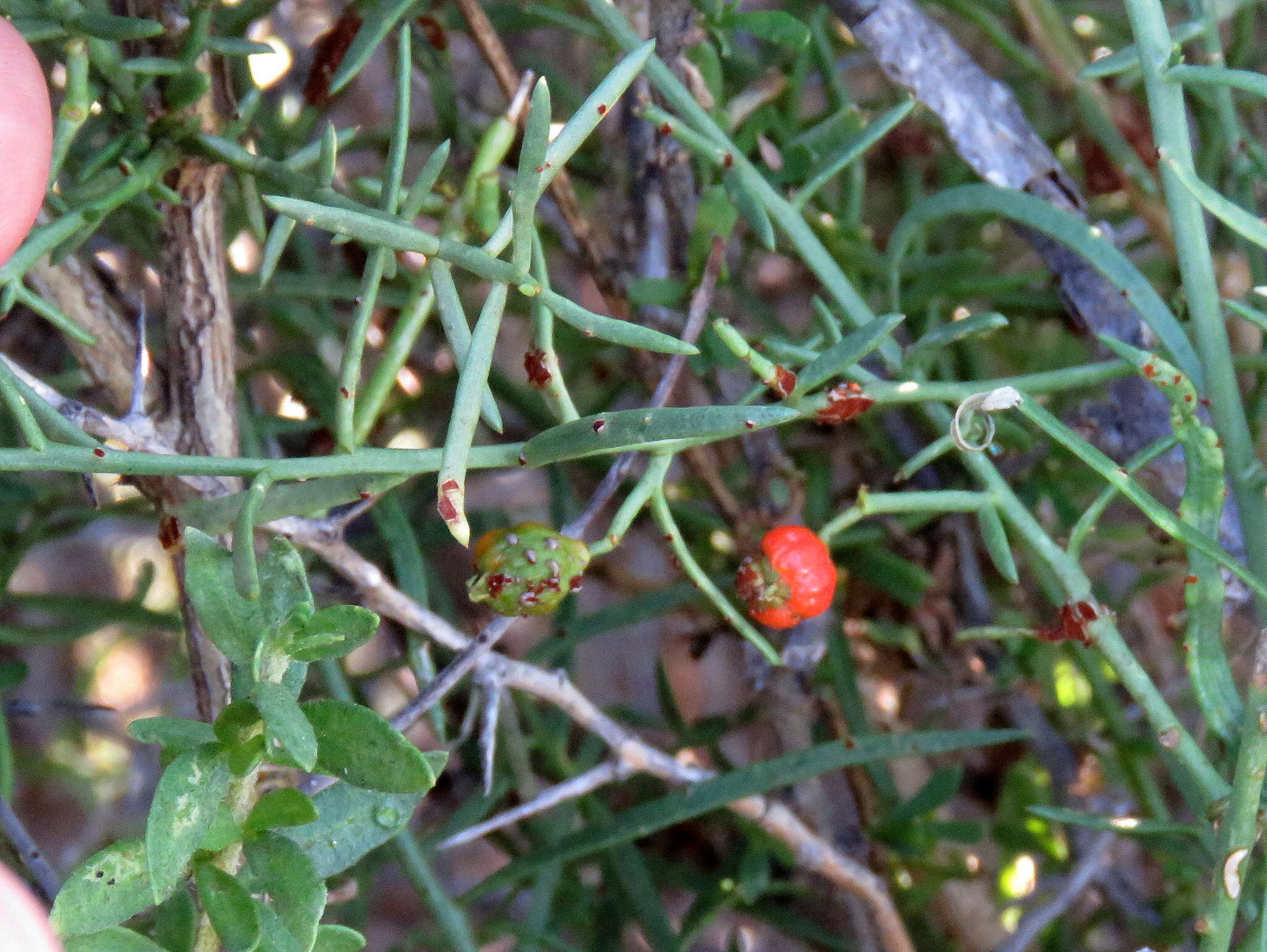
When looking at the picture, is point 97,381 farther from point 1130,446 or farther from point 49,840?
point 49,840

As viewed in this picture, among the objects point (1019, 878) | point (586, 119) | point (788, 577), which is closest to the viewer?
point (586, 119)

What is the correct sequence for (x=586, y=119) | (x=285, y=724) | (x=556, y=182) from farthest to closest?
(x=556, y=182)
(x=586, y=119)
(x=285, y=724)

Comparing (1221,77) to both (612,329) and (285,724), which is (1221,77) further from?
(285,724)

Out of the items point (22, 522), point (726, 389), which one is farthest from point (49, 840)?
point (726, 389)

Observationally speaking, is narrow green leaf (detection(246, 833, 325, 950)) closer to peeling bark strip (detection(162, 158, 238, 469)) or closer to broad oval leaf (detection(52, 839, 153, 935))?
broad oval leaf (detection(52, 839, 153, 935))

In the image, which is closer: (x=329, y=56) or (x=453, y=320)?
(x=453, y=320)

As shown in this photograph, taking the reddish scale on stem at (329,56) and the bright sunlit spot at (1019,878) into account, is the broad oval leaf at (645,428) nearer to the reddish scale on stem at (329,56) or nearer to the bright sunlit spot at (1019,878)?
the reddish scale on stem at (329,56)

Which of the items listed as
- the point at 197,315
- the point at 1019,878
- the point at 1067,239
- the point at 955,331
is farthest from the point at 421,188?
the point at 1019,878
